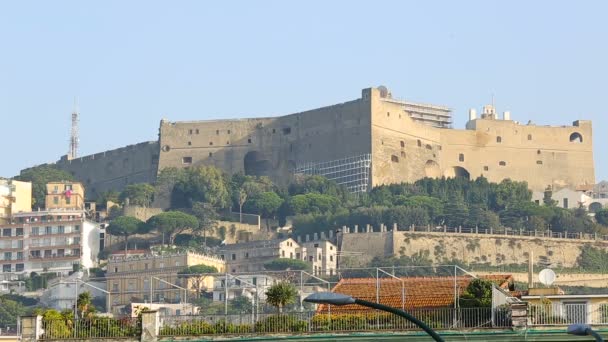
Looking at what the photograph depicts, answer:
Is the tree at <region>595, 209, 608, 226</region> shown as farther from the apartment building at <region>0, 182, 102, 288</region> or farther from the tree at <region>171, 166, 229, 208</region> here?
the apartment building at <region>0, 182, 102, 288</region>

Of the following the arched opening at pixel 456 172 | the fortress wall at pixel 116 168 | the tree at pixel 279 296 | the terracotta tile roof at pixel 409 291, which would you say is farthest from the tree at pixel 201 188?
the tree at pixel 279 296

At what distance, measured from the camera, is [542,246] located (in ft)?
445

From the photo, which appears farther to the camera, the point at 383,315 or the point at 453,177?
the point at 453,177

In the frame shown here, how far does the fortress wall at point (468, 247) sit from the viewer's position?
132875 millimetres

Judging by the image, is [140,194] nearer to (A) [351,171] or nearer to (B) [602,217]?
(A) [351,171]

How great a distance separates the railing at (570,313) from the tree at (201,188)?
356 ft

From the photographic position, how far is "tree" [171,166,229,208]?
479ft

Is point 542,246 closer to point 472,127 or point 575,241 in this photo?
point 575,241

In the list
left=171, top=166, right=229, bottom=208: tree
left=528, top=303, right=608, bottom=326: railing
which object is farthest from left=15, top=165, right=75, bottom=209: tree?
left=528, top=303, right=608, bottom=326: railing

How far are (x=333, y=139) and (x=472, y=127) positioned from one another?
12.9 meters

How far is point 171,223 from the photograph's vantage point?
141250 mm

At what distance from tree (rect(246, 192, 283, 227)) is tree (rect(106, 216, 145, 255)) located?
8824 mm

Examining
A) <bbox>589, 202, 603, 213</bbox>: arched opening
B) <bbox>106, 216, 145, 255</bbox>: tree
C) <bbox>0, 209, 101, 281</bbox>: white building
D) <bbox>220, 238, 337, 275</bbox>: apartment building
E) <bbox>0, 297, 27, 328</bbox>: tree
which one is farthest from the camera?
<bbox>589, 202, 603, 213</bbox>: arched opening

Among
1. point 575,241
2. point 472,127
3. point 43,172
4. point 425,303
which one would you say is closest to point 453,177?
point 472,127
